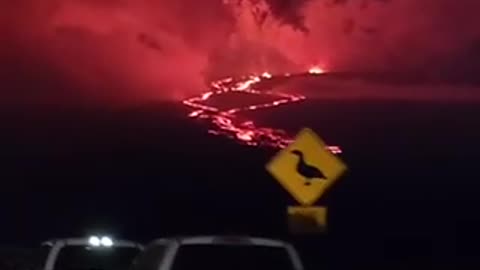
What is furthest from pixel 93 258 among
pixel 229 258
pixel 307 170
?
pixel 229 258

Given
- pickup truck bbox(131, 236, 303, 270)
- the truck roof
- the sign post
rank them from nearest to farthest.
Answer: pickup truck bbox(131, 236, 303, 270)
the truck roof
the sign post

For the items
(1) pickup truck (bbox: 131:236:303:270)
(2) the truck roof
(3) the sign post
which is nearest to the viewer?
(1) pickup truck (bbox: 131:236:303:270)

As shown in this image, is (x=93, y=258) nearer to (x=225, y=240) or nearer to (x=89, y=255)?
(x=89, y=255)

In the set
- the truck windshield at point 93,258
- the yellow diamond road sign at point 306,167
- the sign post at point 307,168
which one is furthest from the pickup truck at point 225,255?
the truck windshield at point 93,258

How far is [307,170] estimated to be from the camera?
30.2m

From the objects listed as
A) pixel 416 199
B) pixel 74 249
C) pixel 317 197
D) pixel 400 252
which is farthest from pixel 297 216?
pixel 416 199

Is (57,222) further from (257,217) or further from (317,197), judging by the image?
(317,197)

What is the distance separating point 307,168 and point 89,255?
3.86m

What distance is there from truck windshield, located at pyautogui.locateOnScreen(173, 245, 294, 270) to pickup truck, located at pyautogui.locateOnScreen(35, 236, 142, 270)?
7.19m

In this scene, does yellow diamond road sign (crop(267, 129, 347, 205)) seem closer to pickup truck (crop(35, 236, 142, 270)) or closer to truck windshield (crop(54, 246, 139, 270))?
pickup truck (crop(35, 236, 142, 270))

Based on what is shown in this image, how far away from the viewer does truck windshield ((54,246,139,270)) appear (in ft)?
99.7

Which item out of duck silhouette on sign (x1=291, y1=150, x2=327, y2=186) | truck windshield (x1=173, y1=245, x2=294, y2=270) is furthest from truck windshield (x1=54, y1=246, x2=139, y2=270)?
truck windshield (x1=173, y1=245, x2=294, y2=270)

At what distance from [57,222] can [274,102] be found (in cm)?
880

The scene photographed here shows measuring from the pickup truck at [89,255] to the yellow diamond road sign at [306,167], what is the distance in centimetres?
269
